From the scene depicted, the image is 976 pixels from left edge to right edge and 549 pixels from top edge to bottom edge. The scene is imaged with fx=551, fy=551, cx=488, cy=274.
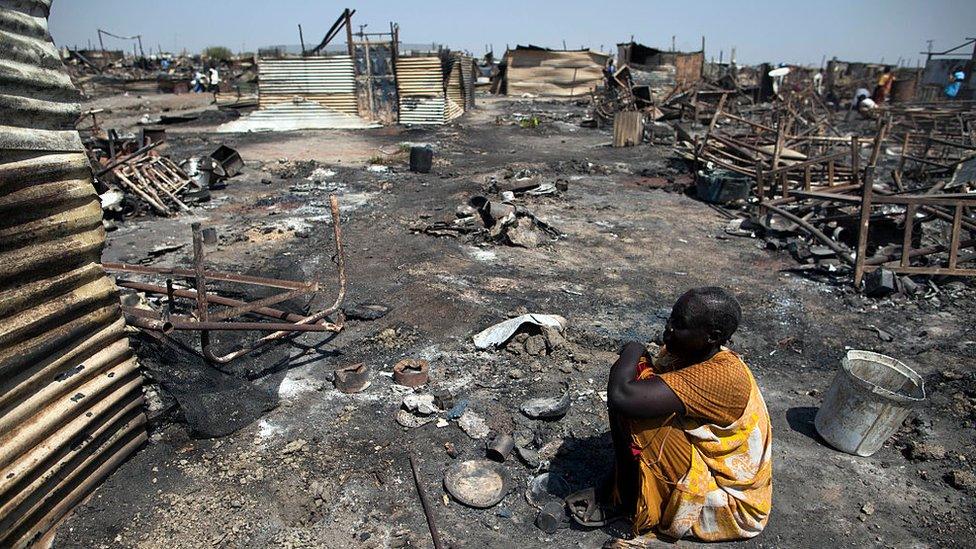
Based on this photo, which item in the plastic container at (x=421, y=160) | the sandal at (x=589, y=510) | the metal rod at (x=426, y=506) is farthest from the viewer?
the plastic container at (x=421, y=160)

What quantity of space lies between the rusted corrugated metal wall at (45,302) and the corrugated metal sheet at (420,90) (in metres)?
17.4

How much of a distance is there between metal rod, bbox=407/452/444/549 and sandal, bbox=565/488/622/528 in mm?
768

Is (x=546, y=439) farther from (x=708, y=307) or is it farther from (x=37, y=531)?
(x=37, y=531)

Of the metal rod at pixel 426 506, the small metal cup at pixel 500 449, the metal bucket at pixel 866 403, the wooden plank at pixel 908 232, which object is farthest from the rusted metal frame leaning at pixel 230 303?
the wooden plank at pixel 908 232

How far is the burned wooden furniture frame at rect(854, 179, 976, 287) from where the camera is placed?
237 inches

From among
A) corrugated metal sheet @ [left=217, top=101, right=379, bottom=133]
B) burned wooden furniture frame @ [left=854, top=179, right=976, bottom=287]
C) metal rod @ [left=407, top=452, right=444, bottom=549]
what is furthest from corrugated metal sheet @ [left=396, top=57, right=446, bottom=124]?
metal rod @ [left=407, top=452, right=444, bottom=549]

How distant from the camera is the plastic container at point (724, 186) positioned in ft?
33.8

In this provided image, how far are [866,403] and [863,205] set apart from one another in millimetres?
3601

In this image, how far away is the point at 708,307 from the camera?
2559 millimetres

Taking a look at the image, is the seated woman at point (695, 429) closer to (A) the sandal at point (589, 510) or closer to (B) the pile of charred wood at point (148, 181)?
(A) the sandal at point (589, 510)

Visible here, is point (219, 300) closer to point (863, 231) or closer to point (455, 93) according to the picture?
point (863, 231)

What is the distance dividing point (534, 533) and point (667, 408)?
116cm

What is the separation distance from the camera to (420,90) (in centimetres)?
1969

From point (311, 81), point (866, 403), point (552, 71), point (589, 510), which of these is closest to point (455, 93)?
point (311, 81)
